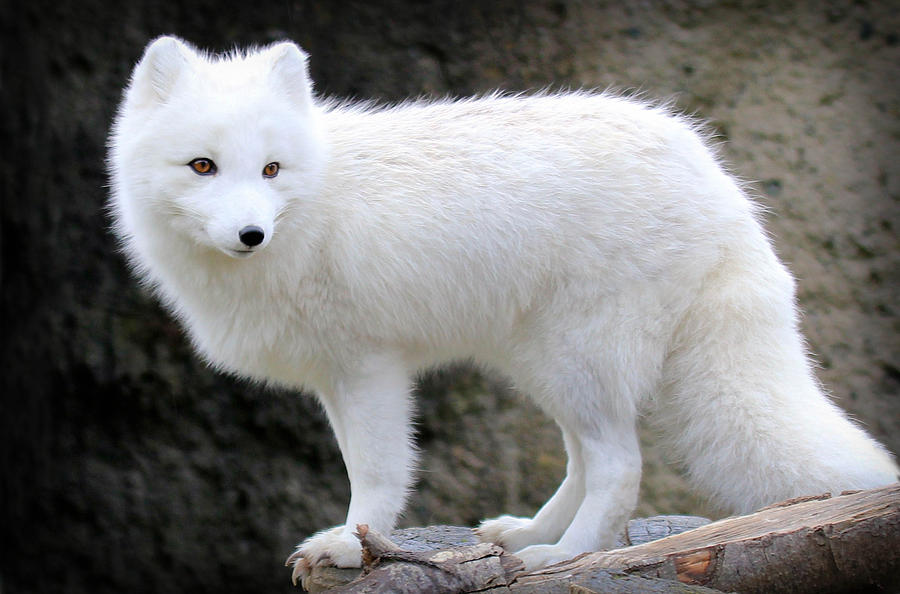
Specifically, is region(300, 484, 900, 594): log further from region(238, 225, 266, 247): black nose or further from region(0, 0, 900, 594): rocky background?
region(0, 0, 900, 594): rocky background

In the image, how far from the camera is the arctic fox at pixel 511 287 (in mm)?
2797

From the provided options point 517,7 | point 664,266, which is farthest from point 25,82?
point 664,266

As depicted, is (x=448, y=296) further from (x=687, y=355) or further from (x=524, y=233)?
(x=687, y=355)

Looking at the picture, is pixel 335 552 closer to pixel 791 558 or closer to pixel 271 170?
pixel 271 170

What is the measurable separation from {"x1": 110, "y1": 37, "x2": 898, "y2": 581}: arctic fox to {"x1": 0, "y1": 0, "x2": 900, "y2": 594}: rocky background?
6.81 ft

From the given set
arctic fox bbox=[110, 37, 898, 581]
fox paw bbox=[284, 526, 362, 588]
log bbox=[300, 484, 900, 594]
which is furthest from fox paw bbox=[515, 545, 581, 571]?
fox paw bbox=[284, 526, 362, 588]

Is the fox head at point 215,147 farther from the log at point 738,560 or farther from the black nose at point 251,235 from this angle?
the log at point 738,560

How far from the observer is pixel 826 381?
4844mm

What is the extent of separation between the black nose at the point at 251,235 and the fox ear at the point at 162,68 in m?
0.59

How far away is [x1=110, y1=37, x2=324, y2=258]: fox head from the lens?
259 cm

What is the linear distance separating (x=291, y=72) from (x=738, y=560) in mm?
1872

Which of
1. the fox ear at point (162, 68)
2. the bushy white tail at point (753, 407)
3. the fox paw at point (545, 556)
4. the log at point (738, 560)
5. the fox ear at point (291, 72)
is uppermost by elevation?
the fox ear at point (291, 72)

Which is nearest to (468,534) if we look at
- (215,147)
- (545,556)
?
(545,556)

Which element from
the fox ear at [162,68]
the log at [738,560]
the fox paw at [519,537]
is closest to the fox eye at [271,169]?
the fox ear at [162,68]
